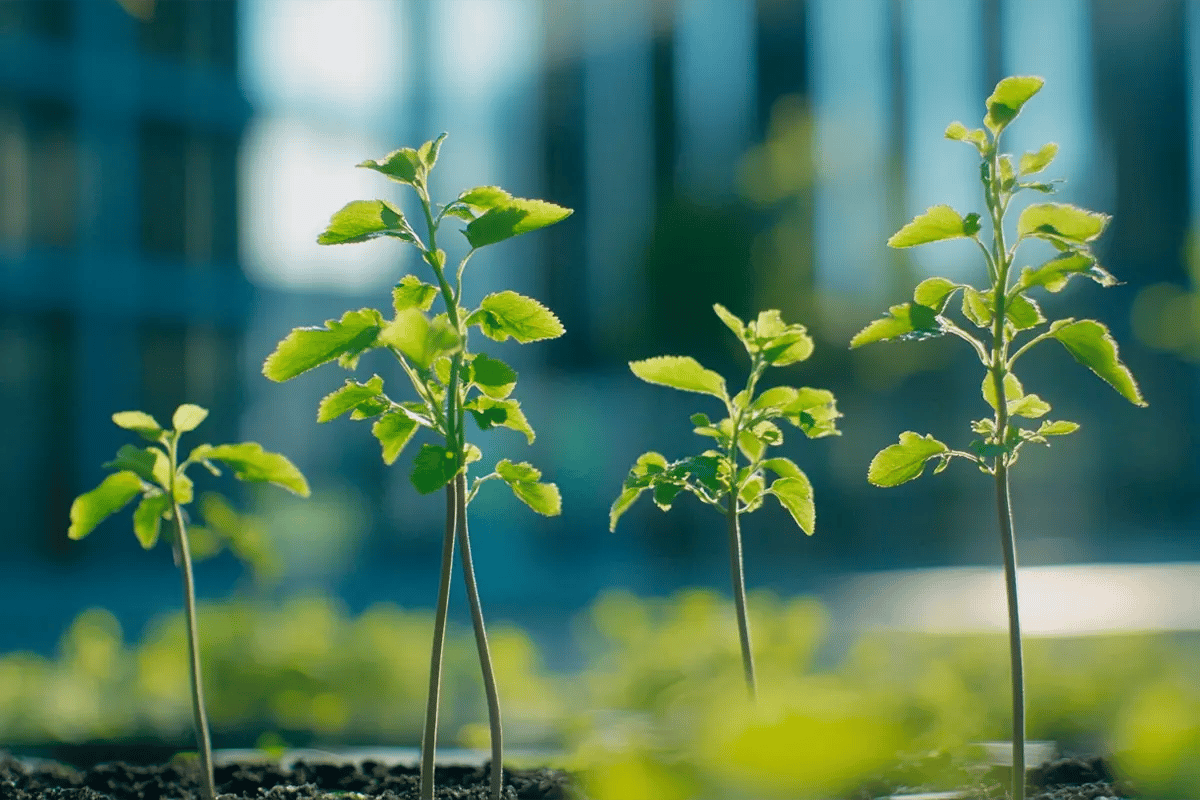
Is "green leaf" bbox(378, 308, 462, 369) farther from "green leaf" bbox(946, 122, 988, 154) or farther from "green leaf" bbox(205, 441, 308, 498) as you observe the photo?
"green leaf" bbox(946, 122, 988, 154)

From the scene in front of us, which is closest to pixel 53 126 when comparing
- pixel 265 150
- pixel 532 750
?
pixel 265 150

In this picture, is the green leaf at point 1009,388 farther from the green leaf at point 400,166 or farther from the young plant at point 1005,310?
the green leaf at point 400,166

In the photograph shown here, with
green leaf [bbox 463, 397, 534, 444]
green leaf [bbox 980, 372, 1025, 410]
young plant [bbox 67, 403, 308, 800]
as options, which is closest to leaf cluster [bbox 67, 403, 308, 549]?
young plant [bbox 67, 403, 308, 800]

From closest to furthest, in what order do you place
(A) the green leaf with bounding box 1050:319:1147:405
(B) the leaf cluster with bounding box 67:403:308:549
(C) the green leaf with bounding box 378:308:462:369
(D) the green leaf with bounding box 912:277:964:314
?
(C) the green leaf with bounding box 378:308:462:369 < (A) the green leaf with bounding box 1050:319:1147:405 < (D) the green leaf with bounding box 912:277:964:314 < (B) the leaf cluster with bounding box 67:403:308:549

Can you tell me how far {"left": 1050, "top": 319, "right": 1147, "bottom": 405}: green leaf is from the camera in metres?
1.12

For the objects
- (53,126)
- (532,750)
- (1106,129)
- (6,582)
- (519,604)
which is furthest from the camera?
(1106,129)

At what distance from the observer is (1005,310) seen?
118cm

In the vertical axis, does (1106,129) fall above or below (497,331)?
above

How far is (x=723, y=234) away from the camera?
1066 cm

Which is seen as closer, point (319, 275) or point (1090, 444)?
point (319, 275)

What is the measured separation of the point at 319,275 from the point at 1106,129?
696 inches

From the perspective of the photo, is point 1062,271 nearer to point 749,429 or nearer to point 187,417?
point 749,429

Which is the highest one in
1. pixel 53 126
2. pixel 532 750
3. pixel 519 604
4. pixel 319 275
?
pixel 53 126

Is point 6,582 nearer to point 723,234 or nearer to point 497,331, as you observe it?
point 723,234
